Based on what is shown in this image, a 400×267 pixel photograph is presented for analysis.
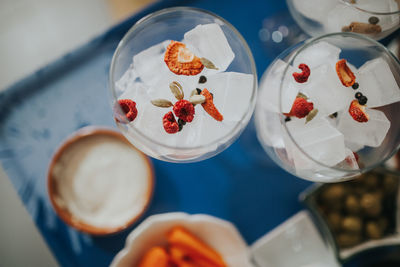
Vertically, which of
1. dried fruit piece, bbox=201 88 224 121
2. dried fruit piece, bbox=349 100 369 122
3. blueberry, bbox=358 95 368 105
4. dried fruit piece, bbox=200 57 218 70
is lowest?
dried fruit piece, bbox=349 100 369 122

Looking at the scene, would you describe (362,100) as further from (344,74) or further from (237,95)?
(237,95)

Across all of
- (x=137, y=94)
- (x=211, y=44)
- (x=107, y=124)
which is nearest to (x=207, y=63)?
(x=211, y=44)

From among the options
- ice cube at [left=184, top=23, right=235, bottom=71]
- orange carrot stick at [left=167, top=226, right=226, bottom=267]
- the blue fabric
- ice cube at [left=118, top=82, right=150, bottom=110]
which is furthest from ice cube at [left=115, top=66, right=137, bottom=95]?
orange carrot stick at [left=167, top=226, right=226, bottom=267]

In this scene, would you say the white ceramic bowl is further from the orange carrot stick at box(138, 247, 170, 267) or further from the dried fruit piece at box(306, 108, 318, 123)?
the dried fruit piece at box(306, 108, 318, 123)

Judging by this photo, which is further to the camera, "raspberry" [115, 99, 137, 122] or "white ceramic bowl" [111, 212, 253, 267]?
"white ceramic bowl" [111, 212, 253, 267]

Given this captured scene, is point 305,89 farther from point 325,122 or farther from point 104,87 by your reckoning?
point 104,87

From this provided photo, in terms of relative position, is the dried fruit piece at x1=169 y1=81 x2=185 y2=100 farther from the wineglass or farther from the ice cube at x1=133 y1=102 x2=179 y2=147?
the wineglass

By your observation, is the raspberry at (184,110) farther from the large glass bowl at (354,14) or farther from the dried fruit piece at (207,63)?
the large glass bowl at (354,14)

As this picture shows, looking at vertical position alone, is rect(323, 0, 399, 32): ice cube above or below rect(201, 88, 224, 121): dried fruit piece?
above
